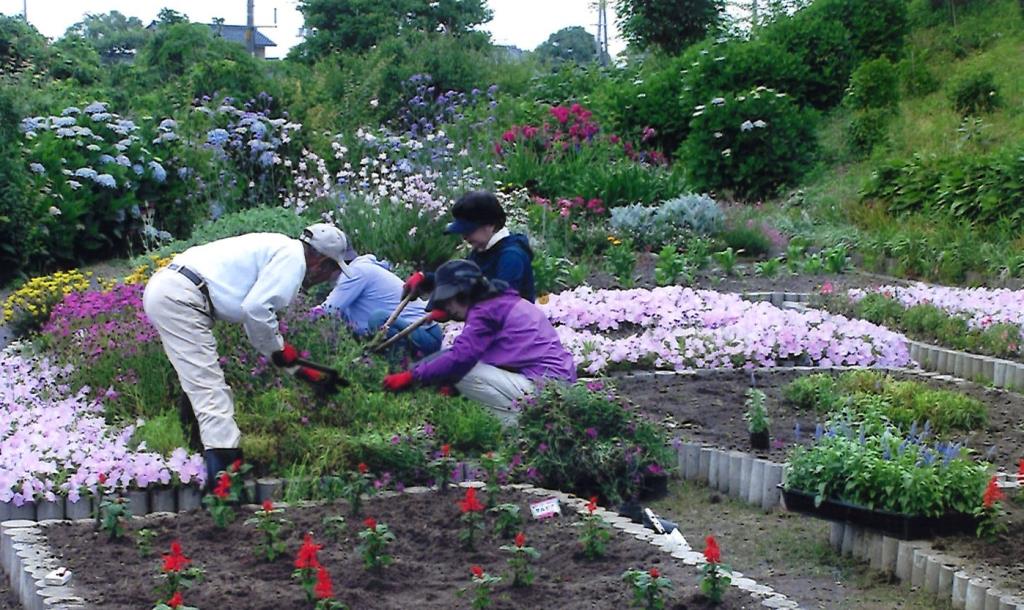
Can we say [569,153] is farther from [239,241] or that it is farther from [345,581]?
[345,581]

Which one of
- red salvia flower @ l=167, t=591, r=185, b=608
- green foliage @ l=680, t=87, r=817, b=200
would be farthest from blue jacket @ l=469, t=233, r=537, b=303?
green foliage @ l=680, t=87, r=817, b=200

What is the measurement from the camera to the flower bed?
27.8 feet

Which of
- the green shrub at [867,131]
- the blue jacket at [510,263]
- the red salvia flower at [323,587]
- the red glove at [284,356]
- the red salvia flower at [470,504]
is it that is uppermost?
the green shrub at [867,131]

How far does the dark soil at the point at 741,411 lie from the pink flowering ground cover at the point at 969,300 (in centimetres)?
137

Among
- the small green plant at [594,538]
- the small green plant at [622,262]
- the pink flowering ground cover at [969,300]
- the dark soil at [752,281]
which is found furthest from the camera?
the small green plant at [622,262]

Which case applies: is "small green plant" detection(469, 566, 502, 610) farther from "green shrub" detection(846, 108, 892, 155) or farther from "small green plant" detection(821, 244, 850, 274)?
"green shrub" detection(846, 108, 892, 155)

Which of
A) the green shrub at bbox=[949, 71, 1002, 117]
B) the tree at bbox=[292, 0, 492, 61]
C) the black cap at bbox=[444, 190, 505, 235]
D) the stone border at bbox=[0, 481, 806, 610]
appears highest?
the tree at bbox=[292, 0, 492, 61]

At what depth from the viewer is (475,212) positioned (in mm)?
7105

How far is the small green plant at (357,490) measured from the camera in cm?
539

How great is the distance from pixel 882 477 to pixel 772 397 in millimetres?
2477

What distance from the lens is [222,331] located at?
22.9 ft

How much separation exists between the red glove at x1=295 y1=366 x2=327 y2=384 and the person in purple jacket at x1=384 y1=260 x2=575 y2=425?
0.48m

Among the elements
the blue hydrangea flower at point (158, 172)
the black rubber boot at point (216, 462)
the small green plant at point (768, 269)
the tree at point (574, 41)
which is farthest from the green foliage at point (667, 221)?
the tree at point (574, 41)

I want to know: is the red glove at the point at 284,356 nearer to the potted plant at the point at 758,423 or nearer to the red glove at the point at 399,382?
the red glove at the point at 399,382
